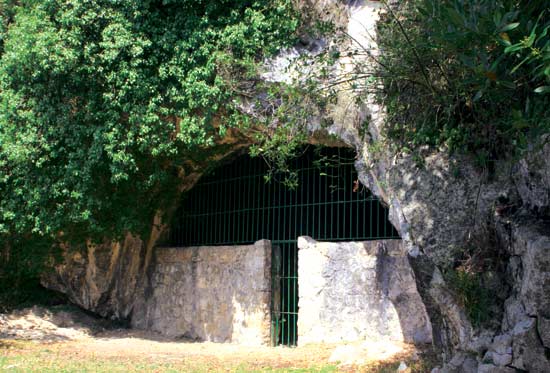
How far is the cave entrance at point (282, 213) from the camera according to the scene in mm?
10500

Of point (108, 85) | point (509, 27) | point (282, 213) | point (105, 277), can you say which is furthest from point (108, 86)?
point (509, 27)

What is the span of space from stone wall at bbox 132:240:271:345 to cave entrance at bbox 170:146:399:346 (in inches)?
11.2

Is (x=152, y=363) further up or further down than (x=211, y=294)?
further down

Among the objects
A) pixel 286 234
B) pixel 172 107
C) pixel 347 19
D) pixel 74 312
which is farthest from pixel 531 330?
pixel 74 312

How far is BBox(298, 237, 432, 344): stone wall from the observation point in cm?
890

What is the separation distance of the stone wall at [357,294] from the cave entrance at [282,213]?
58 cm

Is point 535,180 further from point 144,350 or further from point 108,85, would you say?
point 144,350

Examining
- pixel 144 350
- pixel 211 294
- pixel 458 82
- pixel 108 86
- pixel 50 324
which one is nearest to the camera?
pixel 458 82

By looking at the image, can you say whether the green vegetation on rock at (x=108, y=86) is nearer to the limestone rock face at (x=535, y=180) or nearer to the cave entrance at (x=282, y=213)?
the cave entrance at (x=282, y=213)

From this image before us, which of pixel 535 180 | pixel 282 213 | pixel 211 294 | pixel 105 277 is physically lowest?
pixel 211 294

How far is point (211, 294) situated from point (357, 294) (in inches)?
117

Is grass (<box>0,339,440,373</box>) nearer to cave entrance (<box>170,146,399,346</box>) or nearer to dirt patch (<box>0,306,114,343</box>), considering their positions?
dirt patch (<box>0,306,114,343</box>)

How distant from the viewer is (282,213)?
12109 millimetres

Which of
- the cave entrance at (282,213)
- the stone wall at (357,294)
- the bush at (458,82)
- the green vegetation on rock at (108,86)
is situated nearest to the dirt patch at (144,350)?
the stone wall at (357,294)
